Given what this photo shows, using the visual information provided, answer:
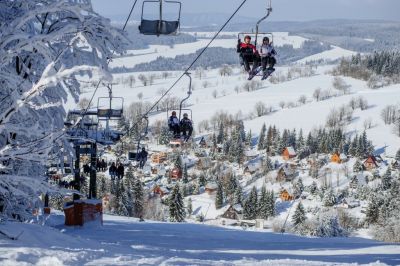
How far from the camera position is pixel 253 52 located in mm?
10078

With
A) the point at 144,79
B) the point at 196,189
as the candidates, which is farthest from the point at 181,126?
the point at 144,79

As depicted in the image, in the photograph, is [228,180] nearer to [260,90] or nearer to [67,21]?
[67,21]

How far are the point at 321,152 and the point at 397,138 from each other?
45.1 feet

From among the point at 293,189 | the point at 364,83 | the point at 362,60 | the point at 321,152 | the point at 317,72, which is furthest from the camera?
the point at 317,72

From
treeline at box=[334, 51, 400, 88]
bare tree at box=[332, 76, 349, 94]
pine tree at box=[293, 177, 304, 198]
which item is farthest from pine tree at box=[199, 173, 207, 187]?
treeline at box=[334, 51, 400, 88]

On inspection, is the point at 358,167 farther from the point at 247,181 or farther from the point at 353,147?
the point at 247,181

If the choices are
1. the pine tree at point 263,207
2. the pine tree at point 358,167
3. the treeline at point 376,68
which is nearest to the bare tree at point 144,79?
the treeline at point 376,68

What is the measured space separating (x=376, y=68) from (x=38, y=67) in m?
138

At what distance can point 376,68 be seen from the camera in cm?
13750

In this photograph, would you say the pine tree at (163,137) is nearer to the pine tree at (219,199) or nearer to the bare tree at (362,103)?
the pine tree at (219,199)

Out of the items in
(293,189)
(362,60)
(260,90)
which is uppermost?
(362,60)

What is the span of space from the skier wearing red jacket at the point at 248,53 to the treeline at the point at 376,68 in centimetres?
12660

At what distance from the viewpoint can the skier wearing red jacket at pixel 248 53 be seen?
1007 centimetres

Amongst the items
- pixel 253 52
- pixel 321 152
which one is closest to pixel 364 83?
pixel 321 152
